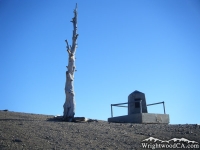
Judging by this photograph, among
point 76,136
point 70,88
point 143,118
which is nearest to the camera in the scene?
point 76,136

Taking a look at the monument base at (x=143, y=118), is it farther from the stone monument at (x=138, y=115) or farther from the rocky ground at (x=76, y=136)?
the rocky ground at (x=76, y=136)

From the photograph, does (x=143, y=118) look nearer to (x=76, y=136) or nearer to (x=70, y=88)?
(x=70, y=88)

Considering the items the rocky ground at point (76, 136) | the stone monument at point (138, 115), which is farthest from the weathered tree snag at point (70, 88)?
the rocky ground at point (76, 136)

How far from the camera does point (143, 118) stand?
613 inches

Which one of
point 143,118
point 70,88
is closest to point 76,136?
point 70,88

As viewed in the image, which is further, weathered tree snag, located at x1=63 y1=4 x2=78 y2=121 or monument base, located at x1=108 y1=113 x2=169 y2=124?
weathered tree snag, located at x1=63 y1=4 x2=78 y2=121

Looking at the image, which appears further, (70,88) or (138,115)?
(70,88)

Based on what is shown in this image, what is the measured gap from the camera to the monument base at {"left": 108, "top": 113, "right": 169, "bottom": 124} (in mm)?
15602

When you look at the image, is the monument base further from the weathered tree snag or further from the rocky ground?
the rocky ground

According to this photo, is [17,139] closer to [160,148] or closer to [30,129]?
[30,129]

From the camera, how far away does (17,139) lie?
28.5 ft

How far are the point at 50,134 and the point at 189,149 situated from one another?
18.1 ft

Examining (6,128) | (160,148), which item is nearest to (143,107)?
(160,148)

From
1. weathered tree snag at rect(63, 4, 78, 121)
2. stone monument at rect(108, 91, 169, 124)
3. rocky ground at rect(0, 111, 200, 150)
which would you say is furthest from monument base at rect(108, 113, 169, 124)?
rocky ground at rect(0, 111, 200, 150)
